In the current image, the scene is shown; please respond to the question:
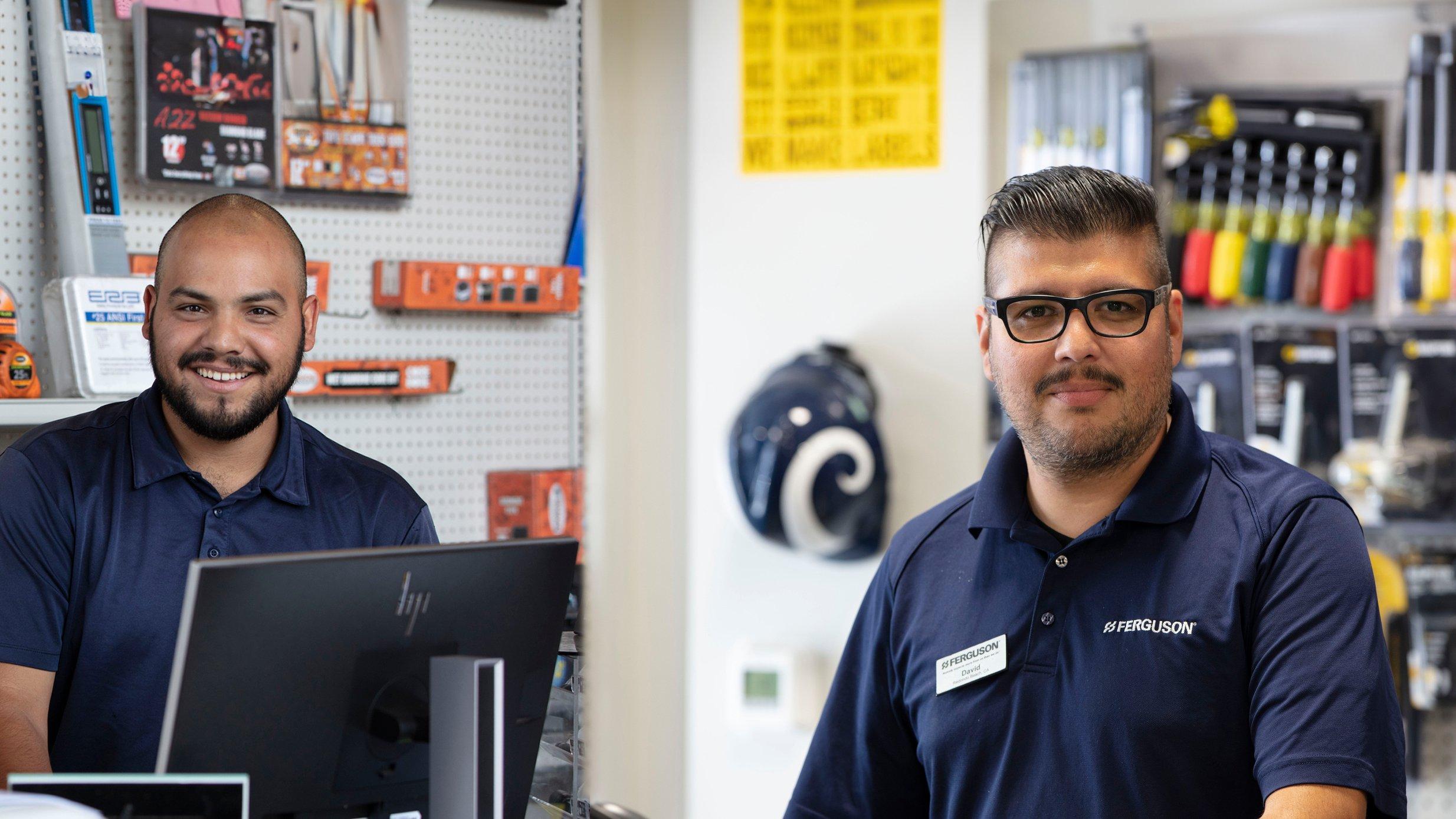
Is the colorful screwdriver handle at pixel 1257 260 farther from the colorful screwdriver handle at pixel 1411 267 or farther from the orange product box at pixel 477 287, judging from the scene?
the orange product box at pixel 477 287

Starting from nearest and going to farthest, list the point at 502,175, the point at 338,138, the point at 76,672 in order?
1. the point at 76,672
2. the point at 338,138
3. the point at 502,175

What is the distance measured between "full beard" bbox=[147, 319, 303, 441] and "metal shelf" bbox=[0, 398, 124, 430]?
47cm

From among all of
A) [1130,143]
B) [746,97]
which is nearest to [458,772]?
[746,97]

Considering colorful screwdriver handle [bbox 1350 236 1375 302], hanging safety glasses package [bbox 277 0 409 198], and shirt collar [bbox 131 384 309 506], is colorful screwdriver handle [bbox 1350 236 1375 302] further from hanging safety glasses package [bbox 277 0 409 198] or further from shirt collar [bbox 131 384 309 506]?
shirt collar [bbox 131 384 309 506]

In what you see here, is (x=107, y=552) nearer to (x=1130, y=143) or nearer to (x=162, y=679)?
(x=162, y=679)

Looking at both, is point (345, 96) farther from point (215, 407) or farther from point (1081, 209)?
point (1081, 209)

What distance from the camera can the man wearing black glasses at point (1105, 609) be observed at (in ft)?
5.09

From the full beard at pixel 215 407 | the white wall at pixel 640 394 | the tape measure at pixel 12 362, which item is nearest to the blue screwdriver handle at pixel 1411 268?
the white wall at pixel 640 394

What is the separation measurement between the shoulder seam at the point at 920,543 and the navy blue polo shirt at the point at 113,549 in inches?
32.9

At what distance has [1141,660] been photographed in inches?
65.1

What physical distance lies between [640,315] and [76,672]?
7.83 feet

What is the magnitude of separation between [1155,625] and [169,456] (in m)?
1.40

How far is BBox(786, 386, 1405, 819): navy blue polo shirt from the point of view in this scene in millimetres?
1536

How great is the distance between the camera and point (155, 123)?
2.70 meters
